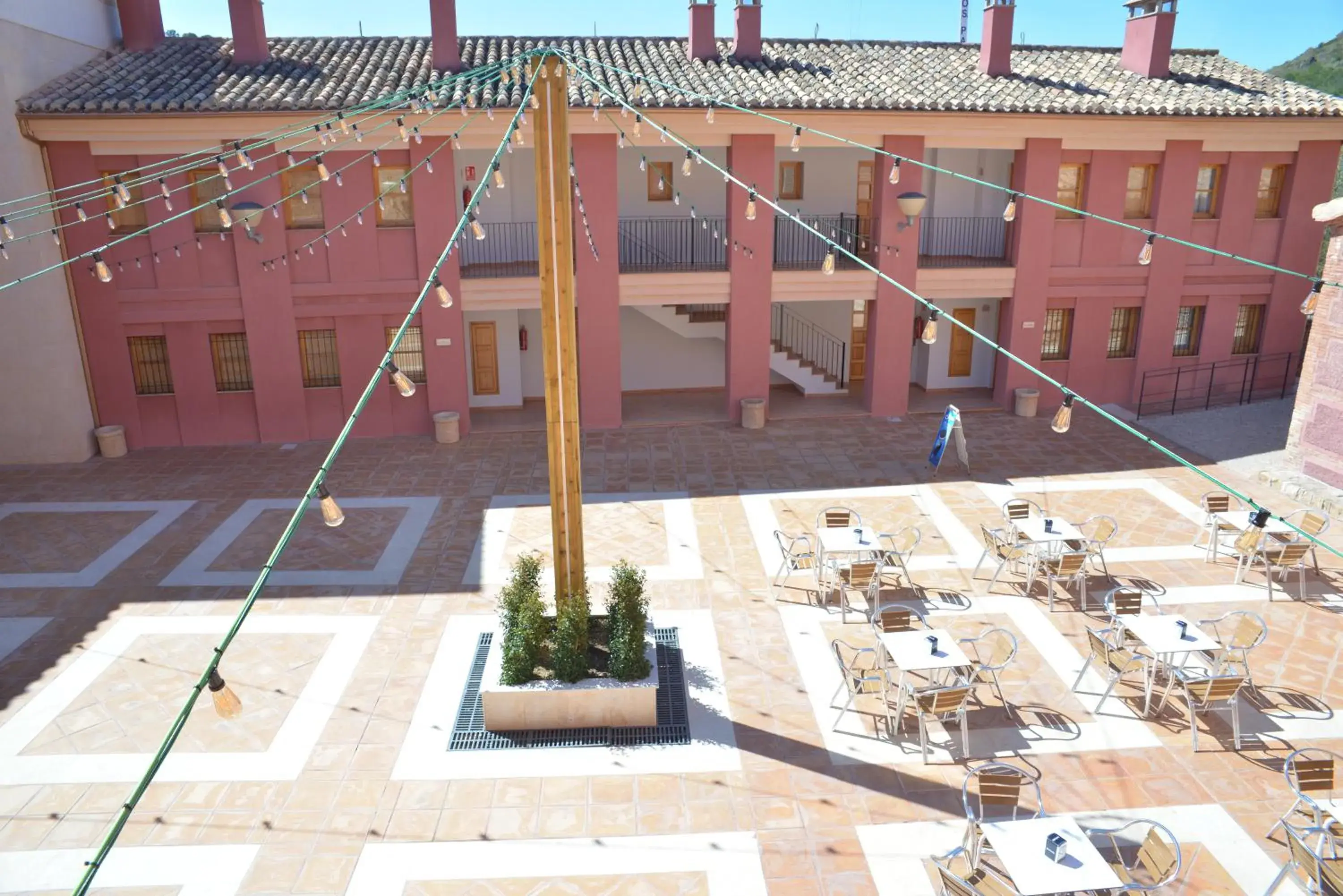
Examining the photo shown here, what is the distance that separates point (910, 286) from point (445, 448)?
32.4 feet

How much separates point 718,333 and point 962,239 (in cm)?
583

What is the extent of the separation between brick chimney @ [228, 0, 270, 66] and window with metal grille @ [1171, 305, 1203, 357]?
65.3 ft

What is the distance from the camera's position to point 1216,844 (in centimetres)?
819

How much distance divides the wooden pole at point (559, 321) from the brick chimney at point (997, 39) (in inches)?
559

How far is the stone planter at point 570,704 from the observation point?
9.78m

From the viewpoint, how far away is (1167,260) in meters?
20.5

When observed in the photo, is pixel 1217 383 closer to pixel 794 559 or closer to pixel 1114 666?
pixel 1114 666

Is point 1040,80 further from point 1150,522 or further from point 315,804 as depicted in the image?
point 315,804

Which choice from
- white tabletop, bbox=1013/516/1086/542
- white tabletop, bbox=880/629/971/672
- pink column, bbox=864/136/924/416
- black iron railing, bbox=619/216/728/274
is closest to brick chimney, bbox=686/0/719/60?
black iron railing, bbox=619/216/728/274

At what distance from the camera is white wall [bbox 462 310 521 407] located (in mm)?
20922

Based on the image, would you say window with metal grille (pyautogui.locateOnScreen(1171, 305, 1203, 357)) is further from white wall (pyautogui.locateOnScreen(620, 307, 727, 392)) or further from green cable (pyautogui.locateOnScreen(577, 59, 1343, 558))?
green cable (pyautogui.locateOnScreen(577, 59, 1343, 558))

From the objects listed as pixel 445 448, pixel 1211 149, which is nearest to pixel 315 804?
pixel 445 448

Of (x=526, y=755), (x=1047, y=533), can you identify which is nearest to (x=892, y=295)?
(x=1047, y=533)

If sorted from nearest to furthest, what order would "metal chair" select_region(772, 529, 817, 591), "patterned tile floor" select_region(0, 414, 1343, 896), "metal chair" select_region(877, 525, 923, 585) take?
1. "patterned tile floor" select_region(0, 414, 1343, 896)
2. "metal chair" select_region(772, 529, 817, 591)
3. "metal chair" select_region(877, 525, 923, 585)
